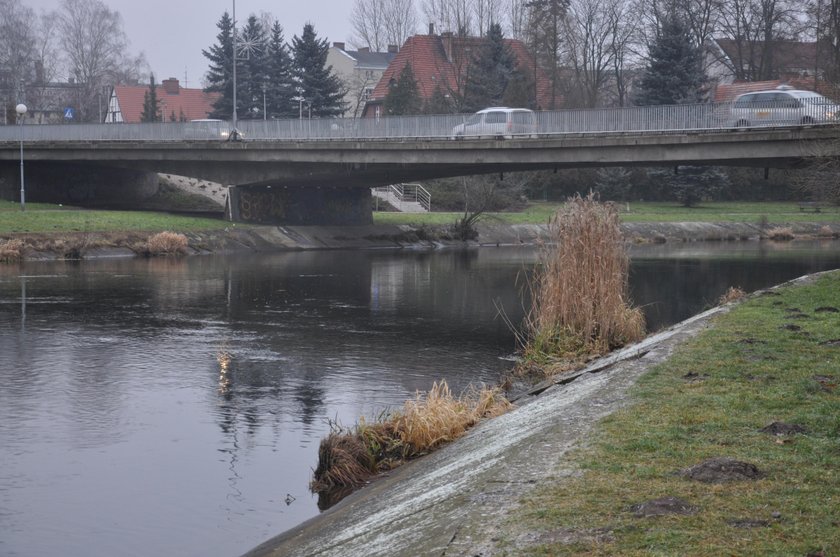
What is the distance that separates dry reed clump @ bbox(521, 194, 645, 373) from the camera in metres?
21.9

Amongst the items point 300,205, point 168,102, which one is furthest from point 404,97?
point 168,102

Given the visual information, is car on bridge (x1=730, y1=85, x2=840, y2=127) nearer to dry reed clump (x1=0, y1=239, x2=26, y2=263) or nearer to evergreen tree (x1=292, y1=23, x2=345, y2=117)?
dry reed clump (x1=0, y1=239, x2=26, y2=263)

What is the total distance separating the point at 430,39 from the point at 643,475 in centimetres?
10364

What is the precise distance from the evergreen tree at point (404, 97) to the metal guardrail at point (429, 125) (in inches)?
1453

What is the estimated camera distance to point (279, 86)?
4028 inches

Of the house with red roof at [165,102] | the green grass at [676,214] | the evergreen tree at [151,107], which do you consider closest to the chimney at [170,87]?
the house with red roof at [165,102]

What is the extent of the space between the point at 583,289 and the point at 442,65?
8804cm

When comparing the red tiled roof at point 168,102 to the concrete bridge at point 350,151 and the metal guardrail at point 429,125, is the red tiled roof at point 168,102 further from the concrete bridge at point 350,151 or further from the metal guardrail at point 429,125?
the metal guardrail at point 429,125

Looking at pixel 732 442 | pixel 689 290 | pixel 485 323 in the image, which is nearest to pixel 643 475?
pixel 732 442

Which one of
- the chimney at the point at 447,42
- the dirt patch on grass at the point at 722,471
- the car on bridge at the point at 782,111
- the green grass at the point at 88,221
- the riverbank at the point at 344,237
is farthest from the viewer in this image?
the chimney at the point at 447,42

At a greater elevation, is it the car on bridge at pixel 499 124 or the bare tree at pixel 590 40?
the bare tree at pixel 590 40

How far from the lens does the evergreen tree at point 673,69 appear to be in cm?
7600

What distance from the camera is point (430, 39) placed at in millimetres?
109625

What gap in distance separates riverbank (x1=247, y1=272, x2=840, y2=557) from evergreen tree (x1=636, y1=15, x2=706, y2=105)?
62.6 meters
